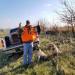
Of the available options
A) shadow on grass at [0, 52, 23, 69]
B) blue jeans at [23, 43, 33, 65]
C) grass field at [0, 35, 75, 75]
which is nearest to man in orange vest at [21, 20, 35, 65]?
blue jeans at [23, 43, 33, 65]

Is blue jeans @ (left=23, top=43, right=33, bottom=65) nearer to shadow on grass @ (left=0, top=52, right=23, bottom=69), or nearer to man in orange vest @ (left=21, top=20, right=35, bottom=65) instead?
man in orange vest @ (left=21, top=20, right=35, bottom=65)

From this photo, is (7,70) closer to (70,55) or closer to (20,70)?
(20,70)

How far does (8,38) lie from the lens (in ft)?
53.8

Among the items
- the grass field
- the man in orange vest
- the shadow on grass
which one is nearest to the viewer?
the grass field

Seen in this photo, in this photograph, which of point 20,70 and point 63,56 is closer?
point 20,70

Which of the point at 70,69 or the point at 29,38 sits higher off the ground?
the point at 29,38

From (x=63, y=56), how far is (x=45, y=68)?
2.23 m

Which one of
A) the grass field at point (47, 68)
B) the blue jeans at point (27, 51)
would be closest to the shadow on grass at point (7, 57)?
the grass field at point (47, 68)

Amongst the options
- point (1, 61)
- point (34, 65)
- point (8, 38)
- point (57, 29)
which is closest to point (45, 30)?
point (57, 29)

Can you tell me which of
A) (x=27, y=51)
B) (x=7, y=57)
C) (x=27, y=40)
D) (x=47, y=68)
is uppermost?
(x=27, y=40)

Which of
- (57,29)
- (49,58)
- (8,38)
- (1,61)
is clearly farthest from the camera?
(57,29)

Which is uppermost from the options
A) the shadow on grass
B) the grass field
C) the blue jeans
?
the blue jeans

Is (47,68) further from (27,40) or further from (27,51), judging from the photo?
(27,40)

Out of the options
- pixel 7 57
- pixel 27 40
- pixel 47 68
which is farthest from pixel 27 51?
pixel 7 57
